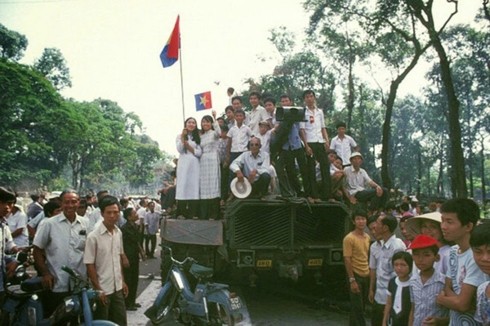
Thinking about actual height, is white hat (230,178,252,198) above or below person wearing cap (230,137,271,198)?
below

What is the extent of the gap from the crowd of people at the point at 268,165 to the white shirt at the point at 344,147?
22 cm

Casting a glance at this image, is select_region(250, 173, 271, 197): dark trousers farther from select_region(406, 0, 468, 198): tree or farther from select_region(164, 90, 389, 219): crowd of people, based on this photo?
select_region(406, 0, 468, 198): tree

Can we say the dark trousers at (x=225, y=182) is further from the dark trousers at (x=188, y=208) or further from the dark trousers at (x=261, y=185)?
the dark trousers at (x=261, y=185)

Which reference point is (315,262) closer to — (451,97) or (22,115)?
(451,97)

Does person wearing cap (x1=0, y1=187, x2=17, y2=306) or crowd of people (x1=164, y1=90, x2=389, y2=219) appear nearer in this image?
person wearing cap (x1=0, y1=187, x2=17, y2=306)

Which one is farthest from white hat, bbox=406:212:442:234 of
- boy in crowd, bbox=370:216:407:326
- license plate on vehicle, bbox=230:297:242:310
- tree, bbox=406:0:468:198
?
tree, bbox=406:0:468:198

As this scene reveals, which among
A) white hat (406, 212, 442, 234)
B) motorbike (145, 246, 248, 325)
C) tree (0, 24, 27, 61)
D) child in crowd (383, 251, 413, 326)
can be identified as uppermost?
tree (0, 24, 27, 61)

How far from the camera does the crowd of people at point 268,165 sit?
814cm

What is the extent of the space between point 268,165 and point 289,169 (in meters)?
0.38

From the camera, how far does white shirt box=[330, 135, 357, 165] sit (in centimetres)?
954

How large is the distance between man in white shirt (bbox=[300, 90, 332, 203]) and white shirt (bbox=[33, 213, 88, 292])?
433cm

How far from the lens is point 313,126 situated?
8539mm

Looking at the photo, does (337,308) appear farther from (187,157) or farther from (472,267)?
(472,267)

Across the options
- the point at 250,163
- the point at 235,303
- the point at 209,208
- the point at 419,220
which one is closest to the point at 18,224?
the point at 209,208
